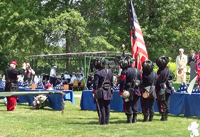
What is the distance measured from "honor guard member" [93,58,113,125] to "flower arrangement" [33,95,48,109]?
15.4 feet

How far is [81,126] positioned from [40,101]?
4.77 m

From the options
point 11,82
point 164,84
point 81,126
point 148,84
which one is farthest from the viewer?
point 11,82

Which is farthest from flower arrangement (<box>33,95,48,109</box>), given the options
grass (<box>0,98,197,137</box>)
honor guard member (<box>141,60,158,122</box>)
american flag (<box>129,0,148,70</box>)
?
honor guard member (<box>141,60,158,122</box>)

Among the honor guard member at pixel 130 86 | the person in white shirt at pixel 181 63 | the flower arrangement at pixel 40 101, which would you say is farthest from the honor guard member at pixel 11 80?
the person in white shirt at pixel 181 63

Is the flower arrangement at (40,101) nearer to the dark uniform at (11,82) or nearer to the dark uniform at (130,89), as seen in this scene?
the dark uniform at (11,82)

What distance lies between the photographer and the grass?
9.05 meters

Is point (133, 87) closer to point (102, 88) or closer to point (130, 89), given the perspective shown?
point (130, 89)

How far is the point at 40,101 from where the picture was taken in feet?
48.2

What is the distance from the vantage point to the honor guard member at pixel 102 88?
10297 mm

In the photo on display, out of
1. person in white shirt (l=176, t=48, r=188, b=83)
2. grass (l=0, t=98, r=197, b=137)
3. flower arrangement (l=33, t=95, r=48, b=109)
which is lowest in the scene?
grass (l=0, t=98, r=197, b=137)

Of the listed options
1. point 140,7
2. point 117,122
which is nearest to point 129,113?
point 117,122

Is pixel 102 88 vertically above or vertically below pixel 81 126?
above

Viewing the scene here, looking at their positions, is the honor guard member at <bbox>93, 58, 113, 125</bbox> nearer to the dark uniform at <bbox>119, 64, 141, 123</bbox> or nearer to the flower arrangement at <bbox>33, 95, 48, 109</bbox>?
the dark uniform at <bbox>119, 64, 141, 123</bbox>

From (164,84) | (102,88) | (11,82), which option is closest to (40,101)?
(11,82)
